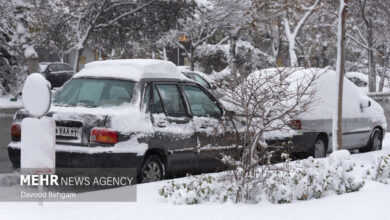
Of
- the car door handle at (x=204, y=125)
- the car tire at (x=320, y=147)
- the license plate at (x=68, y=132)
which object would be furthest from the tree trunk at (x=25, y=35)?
the license plate at (x=68, y=132)

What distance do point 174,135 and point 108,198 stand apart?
7.31 feet

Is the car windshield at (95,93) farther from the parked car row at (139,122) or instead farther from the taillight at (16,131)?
the taillight at (16,131)

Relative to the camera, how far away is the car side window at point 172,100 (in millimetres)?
8859

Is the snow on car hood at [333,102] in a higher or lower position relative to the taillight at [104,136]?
higher

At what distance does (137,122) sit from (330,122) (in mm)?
4674

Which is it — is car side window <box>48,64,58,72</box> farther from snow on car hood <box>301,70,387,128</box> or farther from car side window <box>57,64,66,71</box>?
snow on car hood <box>301,70,387,128</box>

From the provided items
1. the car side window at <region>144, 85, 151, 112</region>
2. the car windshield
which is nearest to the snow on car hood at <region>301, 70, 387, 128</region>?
the car side window at <region>144, 85, 151, 112</region>

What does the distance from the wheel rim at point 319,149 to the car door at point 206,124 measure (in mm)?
2494

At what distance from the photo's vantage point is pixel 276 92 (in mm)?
7324

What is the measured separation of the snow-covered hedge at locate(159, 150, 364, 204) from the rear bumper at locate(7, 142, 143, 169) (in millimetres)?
785

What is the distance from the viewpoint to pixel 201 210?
20.0 ft

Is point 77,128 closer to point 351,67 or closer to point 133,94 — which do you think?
point 133,94

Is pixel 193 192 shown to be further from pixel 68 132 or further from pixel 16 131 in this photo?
pixel 16 131

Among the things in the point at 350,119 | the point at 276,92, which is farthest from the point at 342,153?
the point at 350,119
